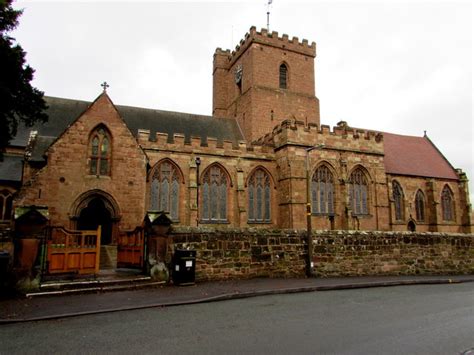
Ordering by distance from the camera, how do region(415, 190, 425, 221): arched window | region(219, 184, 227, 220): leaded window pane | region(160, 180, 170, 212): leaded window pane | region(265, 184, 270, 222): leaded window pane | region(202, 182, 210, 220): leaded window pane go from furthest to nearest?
1. region(415, 190, 425, 221): arched window
2. region(265, 184, 270, 222): leaded window pane
3. region(219, 184, 227, 220): leaded window pane
4. region(202, 182, 210, 220): leaded window pane
5. region(160, 180, 170, 212): leaded window pane

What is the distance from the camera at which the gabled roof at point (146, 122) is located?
24.7 metres

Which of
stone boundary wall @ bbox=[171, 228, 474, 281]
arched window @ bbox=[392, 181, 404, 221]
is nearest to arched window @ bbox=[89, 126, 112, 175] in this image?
stone boundary wall @ bbox=[171, 228, 474, 281]

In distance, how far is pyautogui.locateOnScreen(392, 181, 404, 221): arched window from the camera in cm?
3138

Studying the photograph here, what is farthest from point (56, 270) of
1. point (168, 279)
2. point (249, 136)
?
point (249, 136)

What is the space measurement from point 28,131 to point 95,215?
973 centimetres

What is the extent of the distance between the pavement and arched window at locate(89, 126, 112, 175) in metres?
9.18

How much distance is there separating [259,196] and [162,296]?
16.4 metres

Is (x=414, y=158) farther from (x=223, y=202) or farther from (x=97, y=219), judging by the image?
(x=97, y=219)

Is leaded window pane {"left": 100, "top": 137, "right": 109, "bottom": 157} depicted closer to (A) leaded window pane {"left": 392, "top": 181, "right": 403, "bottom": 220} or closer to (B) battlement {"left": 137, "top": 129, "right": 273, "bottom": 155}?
(B) battlement {"left": 137, "top": 129, "right": 273, "bottom": 155}

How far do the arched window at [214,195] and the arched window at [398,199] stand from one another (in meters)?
15.1

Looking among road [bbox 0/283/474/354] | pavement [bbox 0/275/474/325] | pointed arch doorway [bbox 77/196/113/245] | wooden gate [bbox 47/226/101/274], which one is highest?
pointed arch doorway [bbox 77/196/113/245]

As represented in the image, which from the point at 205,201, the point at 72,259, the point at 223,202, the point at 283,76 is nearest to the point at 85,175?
the point at 72,259

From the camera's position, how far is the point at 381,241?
1630 centimetres

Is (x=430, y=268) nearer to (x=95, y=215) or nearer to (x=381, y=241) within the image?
(x=381, y=241)
